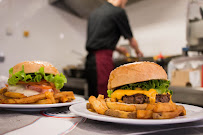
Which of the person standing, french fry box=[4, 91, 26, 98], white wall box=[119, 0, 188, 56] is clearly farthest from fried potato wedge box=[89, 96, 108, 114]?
white wall box=[119, 0, 188, 56]

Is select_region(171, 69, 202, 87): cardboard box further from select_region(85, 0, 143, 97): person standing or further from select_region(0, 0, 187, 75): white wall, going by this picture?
select_region(0, 0, 187, 75): white wall

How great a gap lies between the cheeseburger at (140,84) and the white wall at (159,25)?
4.04 meters

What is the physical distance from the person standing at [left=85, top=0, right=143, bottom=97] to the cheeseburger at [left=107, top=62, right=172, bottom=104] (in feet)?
6.94

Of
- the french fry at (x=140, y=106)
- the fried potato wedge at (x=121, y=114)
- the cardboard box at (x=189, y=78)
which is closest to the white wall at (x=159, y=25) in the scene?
the cardboard box at (x=189, y=78)

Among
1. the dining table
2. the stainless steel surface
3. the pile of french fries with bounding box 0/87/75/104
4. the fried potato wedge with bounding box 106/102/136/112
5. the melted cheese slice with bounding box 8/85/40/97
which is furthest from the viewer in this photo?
the stainless steel surface

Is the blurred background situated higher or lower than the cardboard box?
higher

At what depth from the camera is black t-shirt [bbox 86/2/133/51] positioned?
316 cm

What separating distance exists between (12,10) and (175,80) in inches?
166

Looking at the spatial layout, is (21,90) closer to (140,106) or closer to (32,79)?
(32,79)

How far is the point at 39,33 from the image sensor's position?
18.0ft

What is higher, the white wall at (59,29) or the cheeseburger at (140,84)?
the white wall at (59,29)

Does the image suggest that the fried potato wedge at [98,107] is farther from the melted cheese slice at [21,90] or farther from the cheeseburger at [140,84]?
the melted cheese slice at [21,90]

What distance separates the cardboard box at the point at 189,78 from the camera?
3152mm

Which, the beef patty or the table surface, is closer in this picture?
the table surface
